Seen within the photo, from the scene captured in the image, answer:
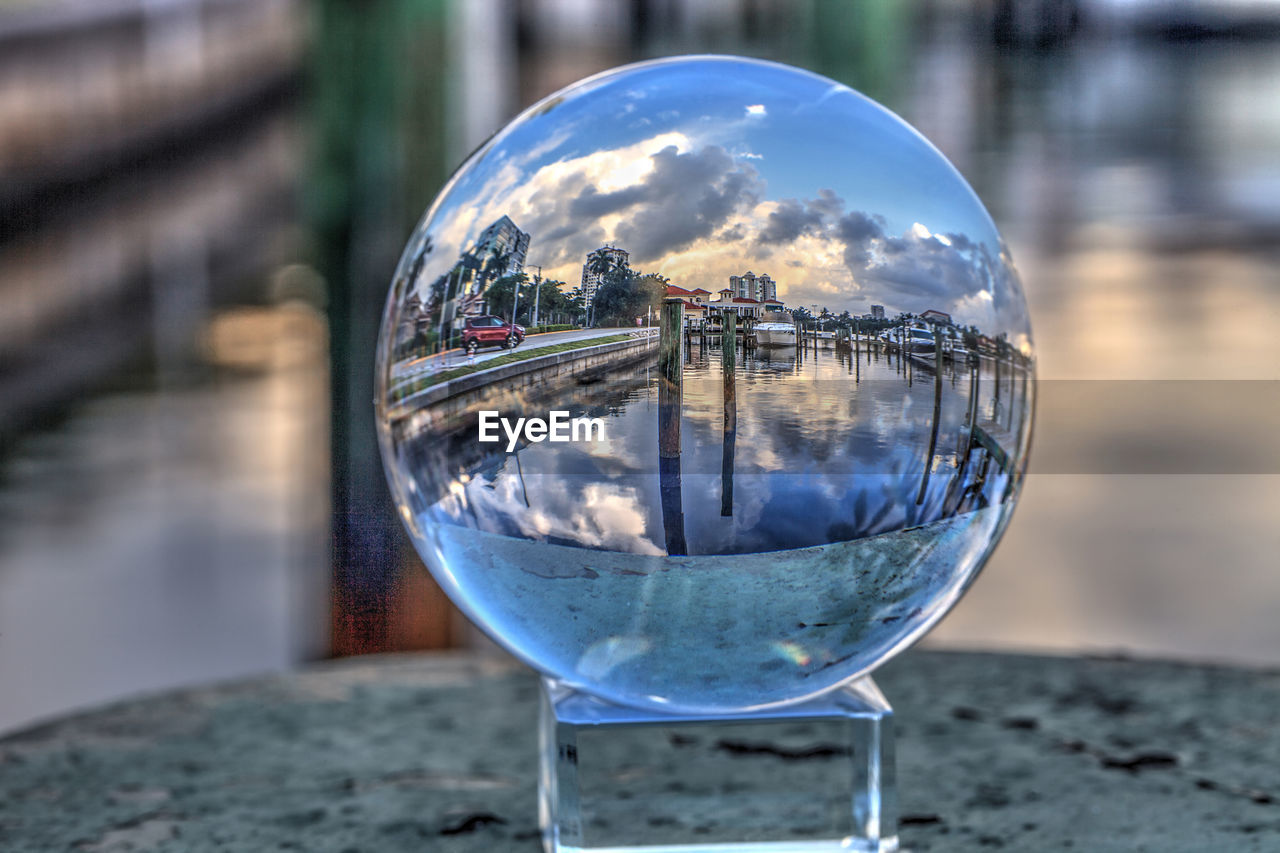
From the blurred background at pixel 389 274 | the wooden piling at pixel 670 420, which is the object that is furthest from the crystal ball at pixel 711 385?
the blurred background at pixel 389 274

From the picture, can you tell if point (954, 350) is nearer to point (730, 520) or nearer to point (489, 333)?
point (730, 520)

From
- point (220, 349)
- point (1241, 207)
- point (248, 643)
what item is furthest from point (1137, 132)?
point (248, 643)

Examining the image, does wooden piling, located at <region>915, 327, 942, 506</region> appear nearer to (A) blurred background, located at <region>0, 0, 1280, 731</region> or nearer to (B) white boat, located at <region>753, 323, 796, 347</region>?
(B) white boat, located at <region>753, 323, 796, 347</region>

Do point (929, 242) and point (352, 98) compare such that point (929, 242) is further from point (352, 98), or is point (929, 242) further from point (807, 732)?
point (352, 98)

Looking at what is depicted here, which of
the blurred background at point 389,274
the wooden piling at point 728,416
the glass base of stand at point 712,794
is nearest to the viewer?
the wooden piling at point 728,416

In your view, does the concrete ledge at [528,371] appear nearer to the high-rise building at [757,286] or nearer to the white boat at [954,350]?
the high-rise building at [757,286]

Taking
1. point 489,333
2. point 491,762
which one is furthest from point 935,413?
point 491,762
